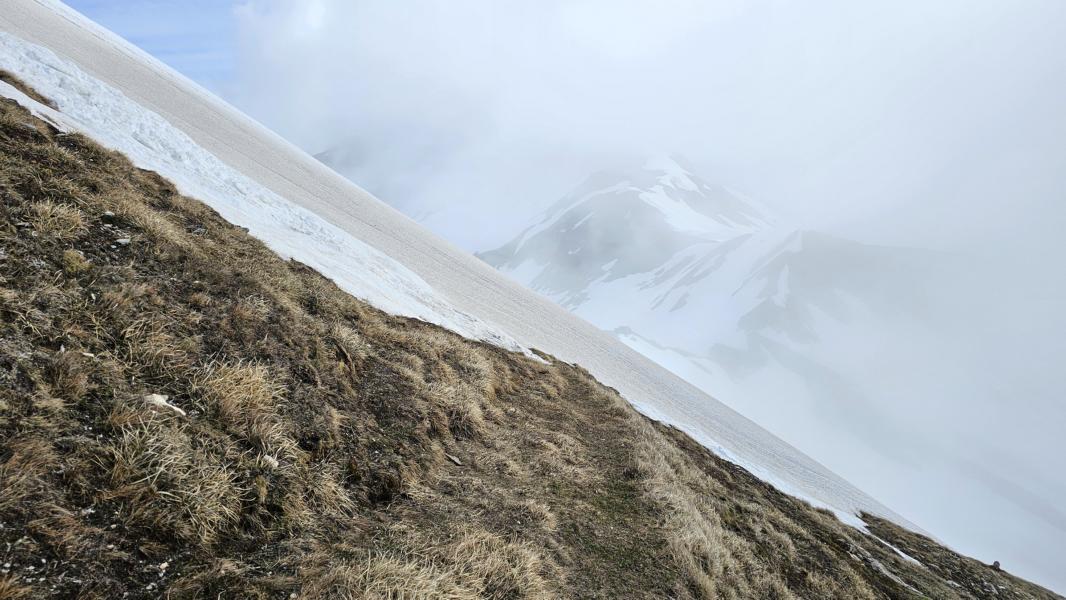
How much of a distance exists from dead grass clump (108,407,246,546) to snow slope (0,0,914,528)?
9286 mm

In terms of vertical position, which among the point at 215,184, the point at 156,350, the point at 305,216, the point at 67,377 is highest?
the point at 305,216

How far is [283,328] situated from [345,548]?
12.6 ft

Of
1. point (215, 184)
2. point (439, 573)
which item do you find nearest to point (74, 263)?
point (439, 573)

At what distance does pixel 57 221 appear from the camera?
5734 millimetres

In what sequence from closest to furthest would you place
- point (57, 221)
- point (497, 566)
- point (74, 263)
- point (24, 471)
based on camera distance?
1. point (24, 471)
2. point (497, 566)
3. point (74, 263)
4. point (57, 221)

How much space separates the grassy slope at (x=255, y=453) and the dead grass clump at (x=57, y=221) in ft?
0.09

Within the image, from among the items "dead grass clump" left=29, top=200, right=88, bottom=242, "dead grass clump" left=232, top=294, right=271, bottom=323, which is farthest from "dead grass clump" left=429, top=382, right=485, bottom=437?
"dead grass clump" left=29, top=200, right=88, bottom=242

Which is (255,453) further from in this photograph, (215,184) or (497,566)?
(215,184)

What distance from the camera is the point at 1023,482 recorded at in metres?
135

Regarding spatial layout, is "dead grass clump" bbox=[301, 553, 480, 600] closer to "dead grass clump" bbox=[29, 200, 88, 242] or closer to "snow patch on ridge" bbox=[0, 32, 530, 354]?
"dead grass clump" bbox=[29, 200, 88, 242]

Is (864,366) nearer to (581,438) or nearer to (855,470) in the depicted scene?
(855,470)

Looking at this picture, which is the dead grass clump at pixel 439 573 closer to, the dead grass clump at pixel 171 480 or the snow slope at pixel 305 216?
the dead grass clump at pixel 171 480

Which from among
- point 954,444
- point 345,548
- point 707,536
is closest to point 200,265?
point 345,548

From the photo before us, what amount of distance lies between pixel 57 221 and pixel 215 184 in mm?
11952
